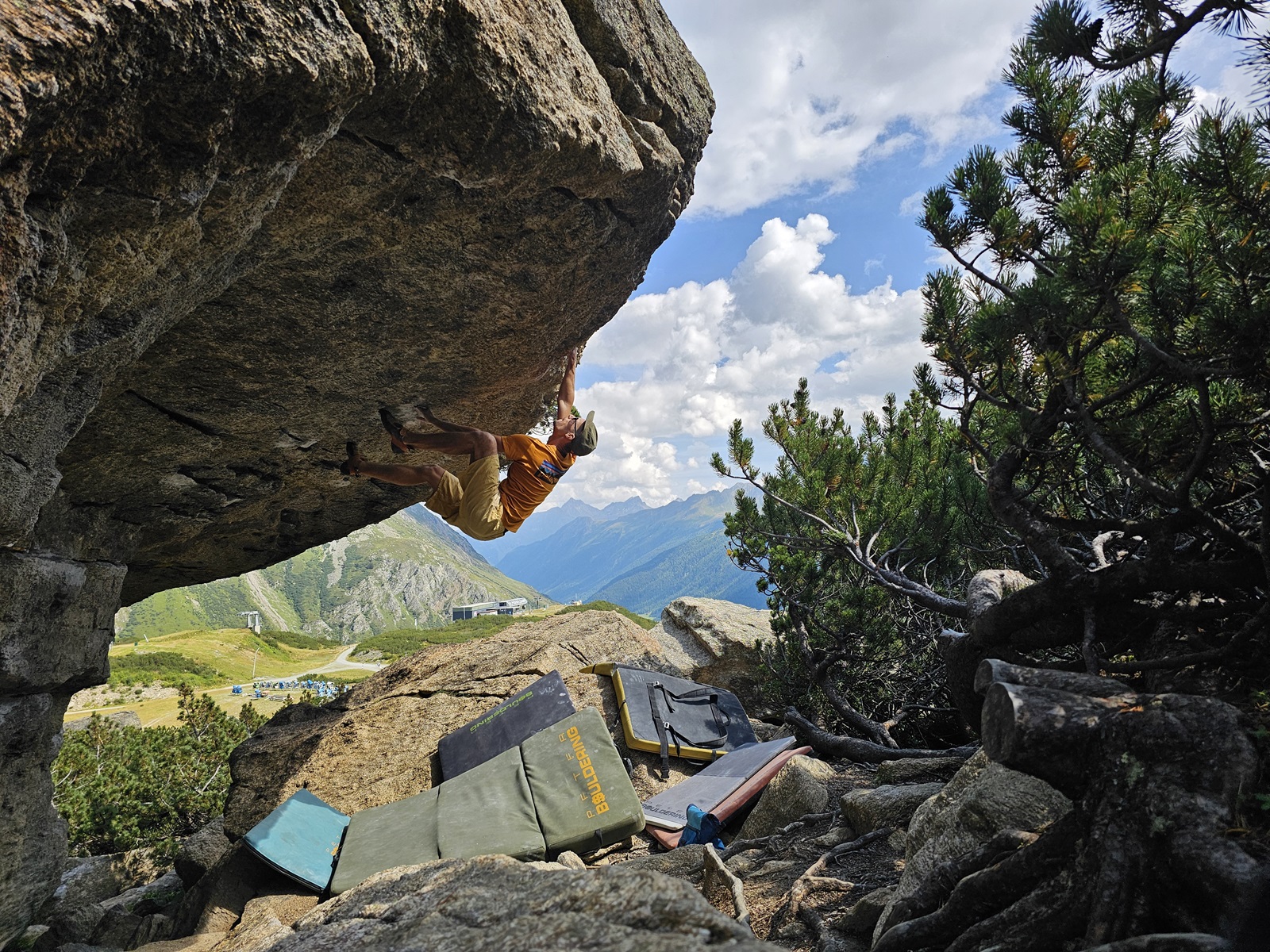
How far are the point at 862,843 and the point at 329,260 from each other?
20.5ft

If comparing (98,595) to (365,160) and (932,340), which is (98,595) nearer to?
(365,160)

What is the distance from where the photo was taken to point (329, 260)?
5500mm

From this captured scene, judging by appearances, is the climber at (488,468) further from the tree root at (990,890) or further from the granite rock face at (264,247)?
the tree root at (990,890)

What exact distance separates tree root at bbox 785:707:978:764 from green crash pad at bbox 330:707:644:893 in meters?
3.14

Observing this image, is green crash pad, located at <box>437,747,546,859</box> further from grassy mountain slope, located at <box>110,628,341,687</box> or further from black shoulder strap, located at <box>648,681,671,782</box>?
grassy mountain slope, located at <box>110,628,341,687</box>

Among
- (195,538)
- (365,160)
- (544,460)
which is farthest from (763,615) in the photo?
(365,160)

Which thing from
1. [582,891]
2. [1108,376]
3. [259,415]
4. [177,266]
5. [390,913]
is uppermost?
[259,415]

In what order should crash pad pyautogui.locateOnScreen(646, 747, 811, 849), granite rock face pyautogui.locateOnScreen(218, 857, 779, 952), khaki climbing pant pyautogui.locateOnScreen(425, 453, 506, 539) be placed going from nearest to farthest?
granite rock face pyautogui.locateOnScreen(218, 857, 779, 952), crash pad pyautogui.locateOnScreen(646, 747, 811, 849), khaki climbing pant pyautogui.locateOnScreen(425, 453, 506, 539)

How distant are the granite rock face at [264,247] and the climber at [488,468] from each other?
476mm

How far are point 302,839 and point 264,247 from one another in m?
6.13

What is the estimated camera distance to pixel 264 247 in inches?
196

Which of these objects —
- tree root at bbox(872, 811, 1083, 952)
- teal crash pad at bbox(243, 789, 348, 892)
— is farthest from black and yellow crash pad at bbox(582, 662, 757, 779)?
tree root at bbox(872, 811, 1083, 952)

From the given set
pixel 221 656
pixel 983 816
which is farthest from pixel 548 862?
pixel 221 656

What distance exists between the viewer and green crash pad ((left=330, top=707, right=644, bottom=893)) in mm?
6926
